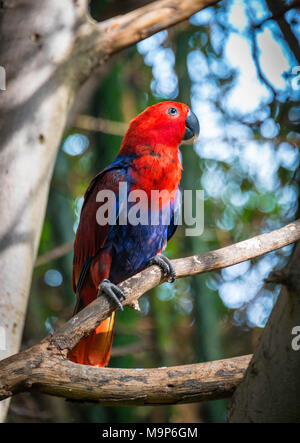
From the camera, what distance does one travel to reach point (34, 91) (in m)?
2.38

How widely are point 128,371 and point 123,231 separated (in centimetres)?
90

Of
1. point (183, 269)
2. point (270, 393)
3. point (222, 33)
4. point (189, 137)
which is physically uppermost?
point (222, 33)

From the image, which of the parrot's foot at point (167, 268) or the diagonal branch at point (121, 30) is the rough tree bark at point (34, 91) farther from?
the parrot's foot at point (167, 268)

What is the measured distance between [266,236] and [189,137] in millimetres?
1035

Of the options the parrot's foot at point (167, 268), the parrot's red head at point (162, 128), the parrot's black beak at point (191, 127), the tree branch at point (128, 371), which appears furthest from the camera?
the parrot's black beak at point (191, 127)

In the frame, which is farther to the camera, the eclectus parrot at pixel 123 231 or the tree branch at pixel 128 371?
the eclectus parrot at pixel 123 231

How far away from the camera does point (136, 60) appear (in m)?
4.58

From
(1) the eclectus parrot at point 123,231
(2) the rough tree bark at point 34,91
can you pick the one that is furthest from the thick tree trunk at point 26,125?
(1) the eclectus parrot at point 123,231

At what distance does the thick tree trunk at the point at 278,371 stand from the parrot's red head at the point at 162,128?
152cm

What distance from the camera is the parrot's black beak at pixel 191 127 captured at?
9.46 ft

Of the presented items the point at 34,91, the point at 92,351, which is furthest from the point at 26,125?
the point at 92,351

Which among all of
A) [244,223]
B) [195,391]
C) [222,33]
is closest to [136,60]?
[222,33]

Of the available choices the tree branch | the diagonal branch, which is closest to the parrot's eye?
the diagonal branch

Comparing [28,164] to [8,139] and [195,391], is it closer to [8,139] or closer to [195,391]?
[8,139]
